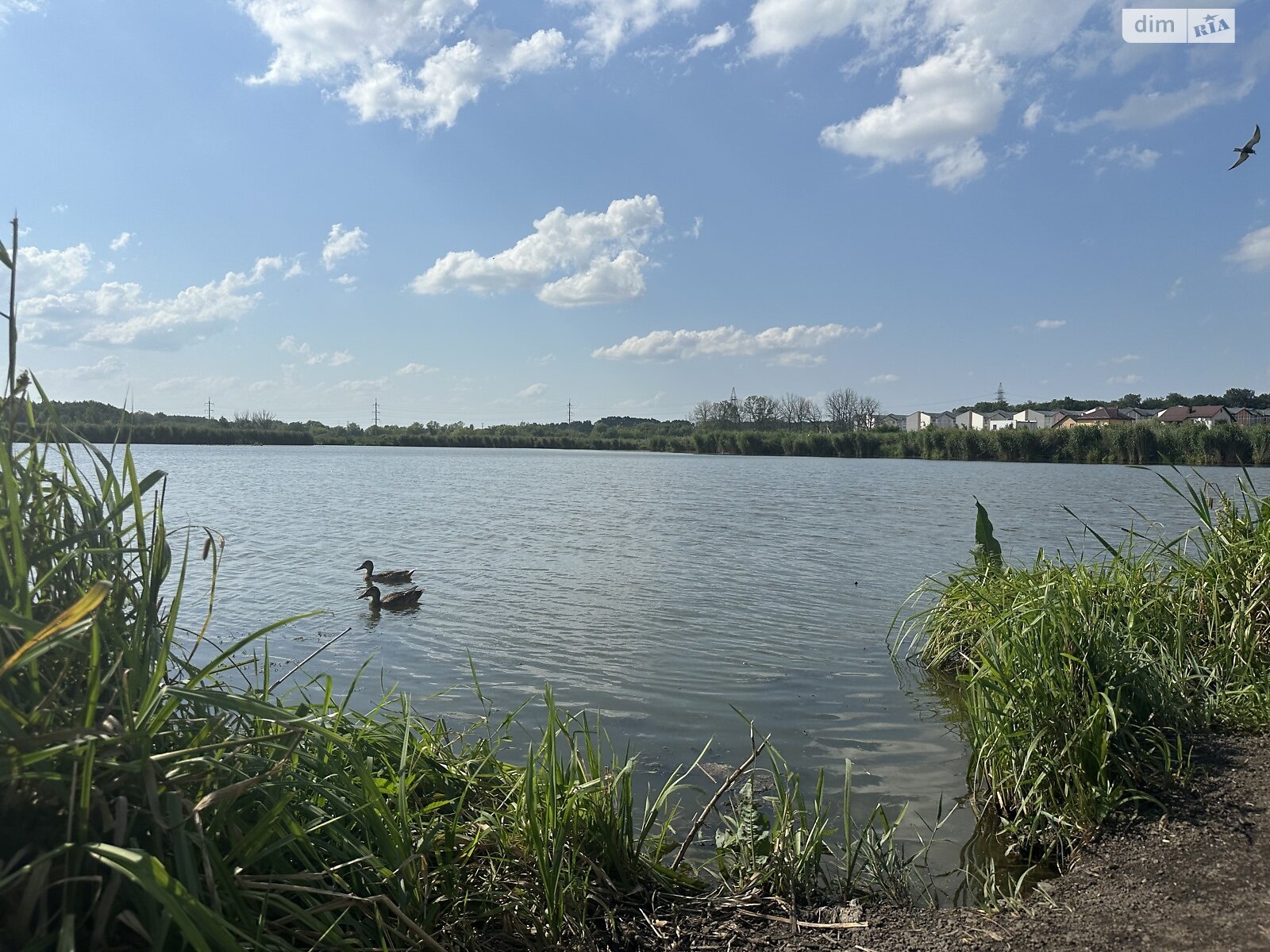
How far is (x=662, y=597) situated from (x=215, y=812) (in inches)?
379

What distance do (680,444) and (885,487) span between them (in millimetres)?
57621

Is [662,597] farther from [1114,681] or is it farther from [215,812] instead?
[215,812]

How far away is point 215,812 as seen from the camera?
6.53ft

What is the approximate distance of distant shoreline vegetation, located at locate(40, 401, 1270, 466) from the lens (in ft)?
152

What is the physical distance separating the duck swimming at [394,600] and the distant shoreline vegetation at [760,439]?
5951 mm

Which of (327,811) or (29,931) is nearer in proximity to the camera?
(29,931)

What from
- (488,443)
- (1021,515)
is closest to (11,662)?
(1021,515)

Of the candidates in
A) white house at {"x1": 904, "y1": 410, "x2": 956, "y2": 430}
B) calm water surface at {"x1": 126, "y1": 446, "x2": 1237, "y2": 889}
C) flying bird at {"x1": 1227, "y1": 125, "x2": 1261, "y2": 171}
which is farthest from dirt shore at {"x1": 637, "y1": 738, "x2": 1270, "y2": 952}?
white house at {"x1": 904, "y1": 410, "x2": 956, "y2": 430}

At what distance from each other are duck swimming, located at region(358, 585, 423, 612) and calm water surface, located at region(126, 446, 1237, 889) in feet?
0.73

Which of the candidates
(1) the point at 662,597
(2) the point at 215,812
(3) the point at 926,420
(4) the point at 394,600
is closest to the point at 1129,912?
(2) the point at 215,812

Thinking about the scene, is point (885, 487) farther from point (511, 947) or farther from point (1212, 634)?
point (511, 947)

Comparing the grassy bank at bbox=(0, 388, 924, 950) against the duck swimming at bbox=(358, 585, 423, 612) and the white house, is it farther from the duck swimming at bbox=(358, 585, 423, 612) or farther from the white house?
the white house

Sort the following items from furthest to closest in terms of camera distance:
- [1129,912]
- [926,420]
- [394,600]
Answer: [926,420] < [394,600] < [1129,912]

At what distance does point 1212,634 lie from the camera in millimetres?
5062
